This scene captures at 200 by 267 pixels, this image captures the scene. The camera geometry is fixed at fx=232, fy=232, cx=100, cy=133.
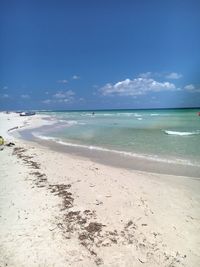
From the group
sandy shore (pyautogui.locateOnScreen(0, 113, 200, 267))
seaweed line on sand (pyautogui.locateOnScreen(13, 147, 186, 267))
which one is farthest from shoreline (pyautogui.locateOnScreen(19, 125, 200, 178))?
seaweed line on sand (pyautogui.locateOnScreen(13, 147, 186, 267))

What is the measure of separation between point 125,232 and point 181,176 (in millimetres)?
4444

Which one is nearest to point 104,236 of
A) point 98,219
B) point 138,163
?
point 98,219

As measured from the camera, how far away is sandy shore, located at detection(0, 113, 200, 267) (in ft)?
11.9

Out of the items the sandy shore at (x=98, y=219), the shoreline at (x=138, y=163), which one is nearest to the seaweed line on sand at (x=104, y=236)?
the sandy shore at (x=98, y=219)

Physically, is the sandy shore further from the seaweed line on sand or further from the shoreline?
the shoreline

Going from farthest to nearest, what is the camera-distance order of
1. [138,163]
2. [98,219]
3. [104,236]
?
[138,163], [98,219], [104,236]

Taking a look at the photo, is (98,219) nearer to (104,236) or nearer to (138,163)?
(104,236)

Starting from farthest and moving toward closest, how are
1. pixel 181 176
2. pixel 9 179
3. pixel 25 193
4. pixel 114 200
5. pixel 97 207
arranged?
1. pixel 181 176
2. pixel 9 179
3. pixel 25 193
4. pixel 114 200
5. pixel 97 207

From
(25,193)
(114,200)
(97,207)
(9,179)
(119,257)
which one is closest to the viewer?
(119,257)

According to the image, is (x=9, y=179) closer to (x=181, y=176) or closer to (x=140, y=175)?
(x=140, y=175)

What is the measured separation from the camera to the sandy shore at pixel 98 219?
3.64 meters

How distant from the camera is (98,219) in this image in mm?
4723

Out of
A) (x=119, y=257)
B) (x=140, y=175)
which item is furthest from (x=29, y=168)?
(x=119, y=257)

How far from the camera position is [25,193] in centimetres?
601
